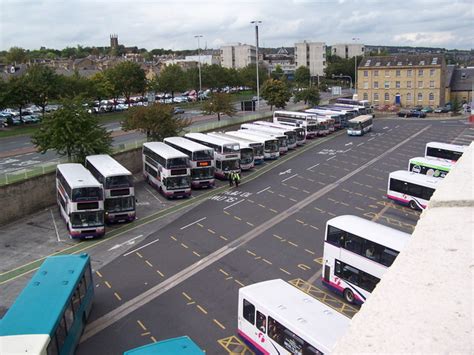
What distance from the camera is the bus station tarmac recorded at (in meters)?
16.7

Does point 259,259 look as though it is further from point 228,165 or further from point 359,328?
point 359,328

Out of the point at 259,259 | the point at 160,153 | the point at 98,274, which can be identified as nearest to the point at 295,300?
the point at 259,259

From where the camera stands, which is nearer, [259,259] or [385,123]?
[259,259]

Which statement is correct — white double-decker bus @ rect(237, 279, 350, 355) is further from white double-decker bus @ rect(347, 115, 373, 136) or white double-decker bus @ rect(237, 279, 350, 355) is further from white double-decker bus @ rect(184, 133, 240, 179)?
white double-decker bus @ rect(347, 115, 373, 136)

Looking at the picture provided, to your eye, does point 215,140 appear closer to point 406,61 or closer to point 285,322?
point 285,322

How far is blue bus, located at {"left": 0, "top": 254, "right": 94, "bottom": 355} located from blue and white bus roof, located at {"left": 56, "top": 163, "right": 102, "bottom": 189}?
7.82 m

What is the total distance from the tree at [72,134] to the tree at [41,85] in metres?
26.8

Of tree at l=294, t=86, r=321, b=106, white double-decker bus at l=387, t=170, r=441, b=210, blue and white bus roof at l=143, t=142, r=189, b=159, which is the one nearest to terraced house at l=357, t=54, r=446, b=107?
tree at l=294, t=86, r=321, b=106

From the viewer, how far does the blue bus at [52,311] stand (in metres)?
12.1

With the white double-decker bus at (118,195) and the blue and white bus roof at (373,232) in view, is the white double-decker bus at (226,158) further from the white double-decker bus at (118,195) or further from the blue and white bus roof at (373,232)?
the blue and white bus roof at (373,232)

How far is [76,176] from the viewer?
26703 mm

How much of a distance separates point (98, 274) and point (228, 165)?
17.9 metres

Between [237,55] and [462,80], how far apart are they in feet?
308

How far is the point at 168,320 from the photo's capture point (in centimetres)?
1675
